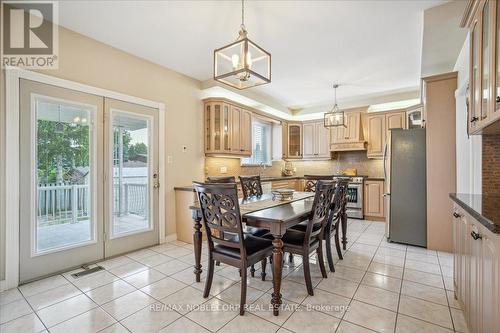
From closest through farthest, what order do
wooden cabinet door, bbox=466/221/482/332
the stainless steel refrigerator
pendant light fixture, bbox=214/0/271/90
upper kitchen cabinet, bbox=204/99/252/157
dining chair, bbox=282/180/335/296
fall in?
wooden cabinet door, bbox=466/221/482/332, pendant light fixture, bbox=214/0/271/90, dining chair, bbox=282/180/335/296, the stainless steel refrigerator, upper kitchen cabinet, bbox=204/99/252/157

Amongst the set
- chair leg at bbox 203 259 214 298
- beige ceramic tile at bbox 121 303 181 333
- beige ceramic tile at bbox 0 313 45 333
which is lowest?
beige ceramic tile at bbox 0 313 45 333

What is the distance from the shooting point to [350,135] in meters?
5.65

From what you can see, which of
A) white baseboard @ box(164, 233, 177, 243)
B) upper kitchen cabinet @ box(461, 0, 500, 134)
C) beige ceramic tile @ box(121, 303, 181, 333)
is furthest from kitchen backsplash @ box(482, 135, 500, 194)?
white baseboard @ box(164, 233, 177, 243)

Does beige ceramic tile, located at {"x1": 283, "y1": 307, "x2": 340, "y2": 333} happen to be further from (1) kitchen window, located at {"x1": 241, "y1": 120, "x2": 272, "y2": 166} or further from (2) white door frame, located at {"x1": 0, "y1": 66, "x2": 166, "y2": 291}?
(1) kitchen window, located at {"x1": 241, "y1": 120, "x2": 272, "y2": 166}

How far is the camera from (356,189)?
17.4ft

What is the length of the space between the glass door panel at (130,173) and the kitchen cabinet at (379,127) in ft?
15.4

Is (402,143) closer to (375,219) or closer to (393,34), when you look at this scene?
(393,34)

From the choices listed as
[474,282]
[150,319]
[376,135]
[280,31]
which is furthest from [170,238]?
[376,135]

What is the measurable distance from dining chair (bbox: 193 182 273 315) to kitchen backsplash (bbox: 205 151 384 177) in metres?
2.42

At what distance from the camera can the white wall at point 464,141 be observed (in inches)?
97.3

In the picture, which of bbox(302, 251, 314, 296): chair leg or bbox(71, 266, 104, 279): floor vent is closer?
bbox(302, 251, 314, 296): chair leg

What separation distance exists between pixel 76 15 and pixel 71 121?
3.70ft

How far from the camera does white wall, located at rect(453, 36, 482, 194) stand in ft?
8.11

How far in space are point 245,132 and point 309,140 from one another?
2262 mm
